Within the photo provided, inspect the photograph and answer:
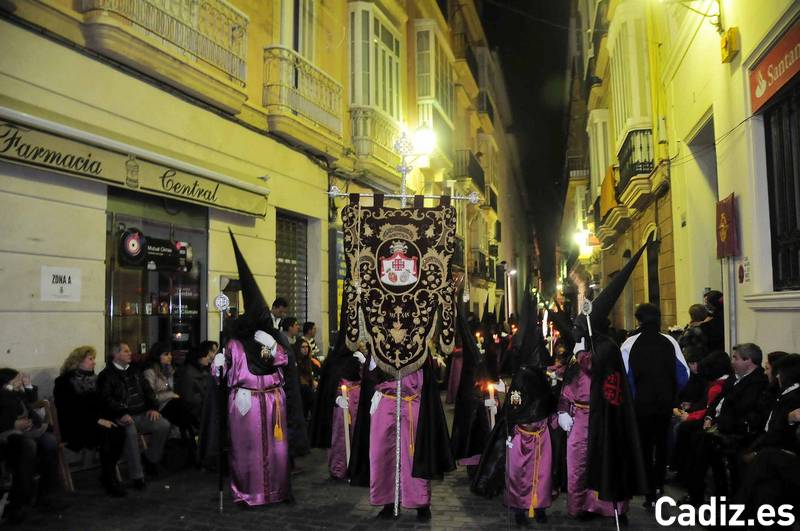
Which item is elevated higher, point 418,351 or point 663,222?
point 663,222

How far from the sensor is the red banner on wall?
838 centimetres

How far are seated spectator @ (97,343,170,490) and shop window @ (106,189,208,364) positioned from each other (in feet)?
2.27

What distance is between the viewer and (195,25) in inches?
368

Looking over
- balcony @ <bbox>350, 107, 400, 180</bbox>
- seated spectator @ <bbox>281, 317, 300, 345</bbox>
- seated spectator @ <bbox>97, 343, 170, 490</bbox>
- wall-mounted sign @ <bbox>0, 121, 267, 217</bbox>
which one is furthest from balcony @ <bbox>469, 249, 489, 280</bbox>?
seated spectator @ <bbox>97, 343, 170, 490</bbox>

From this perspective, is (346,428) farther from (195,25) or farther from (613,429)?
(195,25)

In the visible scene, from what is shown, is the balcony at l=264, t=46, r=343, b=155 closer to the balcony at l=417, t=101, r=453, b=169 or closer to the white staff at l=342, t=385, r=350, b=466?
the balcony at l=417, t=101, r=453, b=169

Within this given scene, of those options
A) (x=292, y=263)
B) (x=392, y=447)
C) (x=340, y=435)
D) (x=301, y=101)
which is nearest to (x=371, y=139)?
(x=301, y=101)

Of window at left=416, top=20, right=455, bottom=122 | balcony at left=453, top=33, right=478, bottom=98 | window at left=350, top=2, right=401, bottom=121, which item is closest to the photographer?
window at left=350, top=2, right=401, bottom=121

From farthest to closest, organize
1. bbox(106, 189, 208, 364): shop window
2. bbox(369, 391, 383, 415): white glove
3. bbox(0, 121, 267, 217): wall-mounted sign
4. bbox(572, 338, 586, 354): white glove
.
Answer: bbox(106, 189, 208, 364): shop window → bbox(0, 121, 267, 217): wall-mounted sign → bbox(369, 391, 383, 415): white glove → bbox(572, 338, 586, 354): white glove

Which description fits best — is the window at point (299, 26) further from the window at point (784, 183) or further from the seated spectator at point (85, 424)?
the window at point (784, 183)

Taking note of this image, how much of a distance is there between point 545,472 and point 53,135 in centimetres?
615

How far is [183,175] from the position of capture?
909 cm

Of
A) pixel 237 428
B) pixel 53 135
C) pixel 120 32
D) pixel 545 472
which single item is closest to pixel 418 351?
pixel 545 472

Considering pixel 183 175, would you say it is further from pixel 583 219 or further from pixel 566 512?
pixel 583 219
